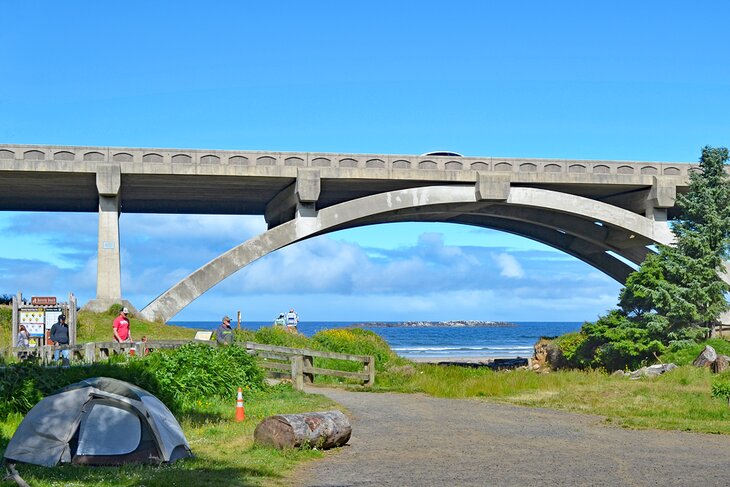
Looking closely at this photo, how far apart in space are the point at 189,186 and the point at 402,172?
10.5 m

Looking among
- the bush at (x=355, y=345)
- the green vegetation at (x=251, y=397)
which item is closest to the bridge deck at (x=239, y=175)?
the bush at (x=355, y=345)

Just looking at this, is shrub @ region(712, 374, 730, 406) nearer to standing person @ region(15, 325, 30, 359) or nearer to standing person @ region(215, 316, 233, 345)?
standing person @ region(215, 316, 233, 345)

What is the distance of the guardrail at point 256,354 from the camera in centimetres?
2295

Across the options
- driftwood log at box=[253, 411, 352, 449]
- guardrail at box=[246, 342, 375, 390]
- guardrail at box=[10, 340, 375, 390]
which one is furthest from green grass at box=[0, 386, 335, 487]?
guardrail at box=[10, 340, 375, 390]

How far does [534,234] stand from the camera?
190ft

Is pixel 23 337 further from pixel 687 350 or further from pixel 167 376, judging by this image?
pixel 687 350

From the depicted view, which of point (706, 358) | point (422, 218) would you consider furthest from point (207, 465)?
point (422, 218)

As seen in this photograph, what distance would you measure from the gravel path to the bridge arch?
22.4 m

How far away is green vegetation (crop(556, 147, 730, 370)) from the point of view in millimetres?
36312

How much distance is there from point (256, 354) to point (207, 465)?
12371 mm

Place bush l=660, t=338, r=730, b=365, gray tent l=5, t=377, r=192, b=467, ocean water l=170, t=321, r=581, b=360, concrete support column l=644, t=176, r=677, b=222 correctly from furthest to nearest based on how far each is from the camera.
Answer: ocean water l=170, t=321, r=581, b=360
concrete support column l=644, t=176, r=677, b=222
bush l=660, t=338, r=730, b=365
gray tent l=5, t=377, r=192, b=467

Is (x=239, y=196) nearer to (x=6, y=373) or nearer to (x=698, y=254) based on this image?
(x=698, y=254)

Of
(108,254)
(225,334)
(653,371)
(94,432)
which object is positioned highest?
(108,254)

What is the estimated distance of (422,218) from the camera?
5259 centimetres
